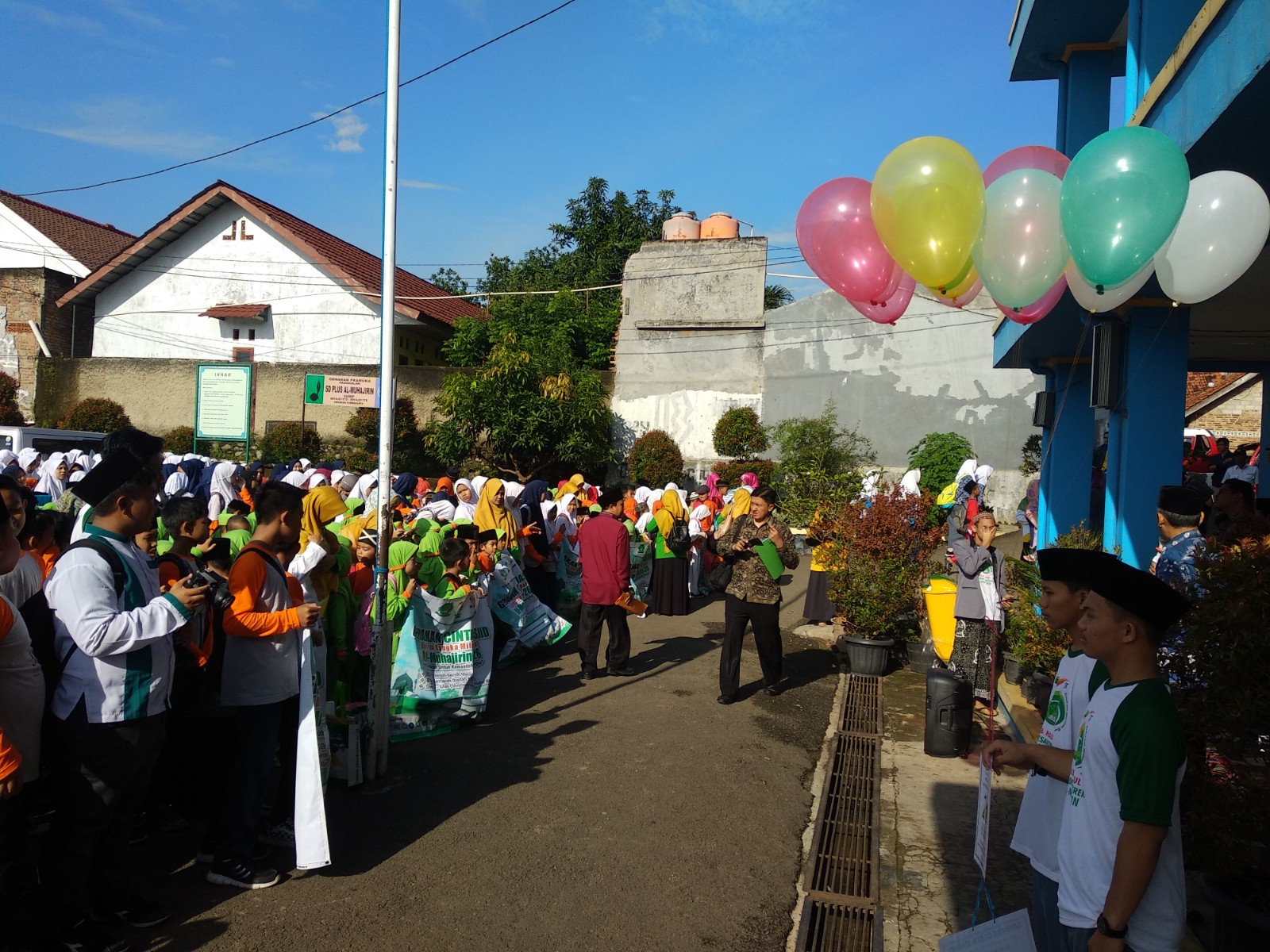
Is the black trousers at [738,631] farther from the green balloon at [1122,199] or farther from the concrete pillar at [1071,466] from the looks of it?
the green balloon at [1122,199]

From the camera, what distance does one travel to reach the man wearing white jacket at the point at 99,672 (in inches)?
139

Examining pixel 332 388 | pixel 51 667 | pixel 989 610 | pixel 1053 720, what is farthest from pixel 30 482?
pixel 1053 720

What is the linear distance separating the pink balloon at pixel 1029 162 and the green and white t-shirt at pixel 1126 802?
343cm

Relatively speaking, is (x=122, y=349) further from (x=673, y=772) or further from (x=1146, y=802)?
(x=1146, y=802)

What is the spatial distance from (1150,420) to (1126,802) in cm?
498

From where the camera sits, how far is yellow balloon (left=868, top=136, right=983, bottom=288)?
4.79 metres

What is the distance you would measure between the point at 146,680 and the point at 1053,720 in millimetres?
3429

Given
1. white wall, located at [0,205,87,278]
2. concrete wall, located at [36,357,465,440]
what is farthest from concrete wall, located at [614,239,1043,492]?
white wall, located at [0,205,87,278]

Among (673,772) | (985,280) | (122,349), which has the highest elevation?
(122,349)

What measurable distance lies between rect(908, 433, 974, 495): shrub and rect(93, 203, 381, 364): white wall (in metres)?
16.8

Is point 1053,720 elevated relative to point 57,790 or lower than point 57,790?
elevated

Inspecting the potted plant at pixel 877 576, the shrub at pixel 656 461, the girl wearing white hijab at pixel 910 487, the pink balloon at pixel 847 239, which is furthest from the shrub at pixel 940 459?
the pink balloon at pixel 847 239

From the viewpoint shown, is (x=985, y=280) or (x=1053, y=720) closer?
(x=1053, y=720)

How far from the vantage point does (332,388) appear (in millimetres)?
17500
